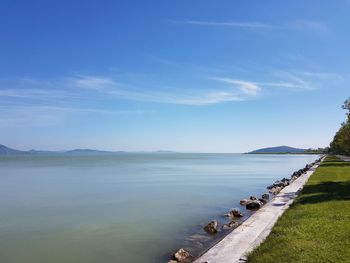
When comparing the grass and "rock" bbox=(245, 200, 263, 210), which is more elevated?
the grass

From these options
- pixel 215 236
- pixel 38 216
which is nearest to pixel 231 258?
pixel 215 236

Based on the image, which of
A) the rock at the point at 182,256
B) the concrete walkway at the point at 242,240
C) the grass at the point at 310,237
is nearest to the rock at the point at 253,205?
the concrete walkway at the point at 242,240

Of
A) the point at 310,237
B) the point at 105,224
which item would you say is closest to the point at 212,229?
the point at 105,224

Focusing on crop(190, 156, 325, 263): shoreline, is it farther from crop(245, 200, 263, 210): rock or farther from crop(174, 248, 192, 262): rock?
crop(245, 200, 263, 210): rock

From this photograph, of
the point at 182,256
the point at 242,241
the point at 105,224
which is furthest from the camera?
the point at 105,224

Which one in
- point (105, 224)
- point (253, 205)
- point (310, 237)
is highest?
point (310, 237)

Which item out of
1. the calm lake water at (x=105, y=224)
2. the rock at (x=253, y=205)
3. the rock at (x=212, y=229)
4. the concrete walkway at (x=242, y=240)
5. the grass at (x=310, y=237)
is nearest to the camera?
the grass at (x=310, y=237)

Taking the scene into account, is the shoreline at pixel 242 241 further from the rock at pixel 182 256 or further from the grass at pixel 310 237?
the grass at pixel 310 237

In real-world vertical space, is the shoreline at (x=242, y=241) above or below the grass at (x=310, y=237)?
below

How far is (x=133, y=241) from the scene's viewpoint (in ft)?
60.6

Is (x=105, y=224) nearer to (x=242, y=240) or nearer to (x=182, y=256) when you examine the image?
(x=182, y=256)

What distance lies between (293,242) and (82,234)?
11.3m

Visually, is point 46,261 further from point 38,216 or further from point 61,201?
point 61,201

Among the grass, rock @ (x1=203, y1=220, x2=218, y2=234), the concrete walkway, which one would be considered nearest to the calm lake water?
rock @ (x1=203, y1=220, x2=218, y2=234)
